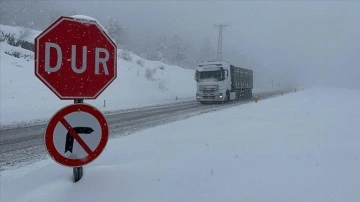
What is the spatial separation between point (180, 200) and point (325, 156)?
385 centimetres

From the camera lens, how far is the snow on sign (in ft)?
12.9

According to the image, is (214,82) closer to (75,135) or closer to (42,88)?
(42,88)

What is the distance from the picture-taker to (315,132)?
10.9 metres

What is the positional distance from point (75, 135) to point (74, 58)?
88 cm

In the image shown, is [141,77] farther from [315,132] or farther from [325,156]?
[325,156]

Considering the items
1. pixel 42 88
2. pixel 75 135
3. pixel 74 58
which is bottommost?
pixel 75 135

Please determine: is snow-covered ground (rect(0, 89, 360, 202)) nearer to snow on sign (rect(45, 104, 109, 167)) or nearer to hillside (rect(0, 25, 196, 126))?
snow on sign (rect(45, 104, 109, 167))

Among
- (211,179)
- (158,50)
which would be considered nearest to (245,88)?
(211,179)

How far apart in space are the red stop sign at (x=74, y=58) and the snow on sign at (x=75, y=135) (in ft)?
0.84

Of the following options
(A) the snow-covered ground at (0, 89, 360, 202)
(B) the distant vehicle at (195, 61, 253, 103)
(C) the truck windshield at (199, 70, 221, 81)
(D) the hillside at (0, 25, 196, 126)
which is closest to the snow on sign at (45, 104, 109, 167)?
(A) the snow-covered ground at (0, 89, 360, 202)

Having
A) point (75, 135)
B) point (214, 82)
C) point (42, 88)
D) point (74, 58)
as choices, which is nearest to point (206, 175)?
point (75, 135)

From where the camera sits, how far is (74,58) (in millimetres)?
4141

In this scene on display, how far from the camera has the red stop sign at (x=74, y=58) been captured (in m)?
3.98

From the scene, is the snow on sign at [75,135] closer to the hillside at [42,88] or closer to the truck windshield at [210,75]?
the hillside at [42,88]
